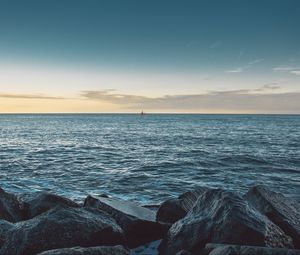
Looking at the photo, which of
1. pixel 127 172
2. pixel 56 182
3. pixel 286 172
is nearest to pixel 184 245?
pixel 56 182

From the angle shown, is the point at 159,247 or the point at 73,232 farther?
the point at 159,247

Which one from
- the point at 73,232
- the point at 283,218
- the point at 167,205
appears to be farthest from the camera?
the point at 167,205

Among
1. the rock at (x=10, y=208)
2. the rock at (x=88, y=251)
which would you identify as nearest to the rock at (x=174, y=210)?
the rock at (x=88, y=251)

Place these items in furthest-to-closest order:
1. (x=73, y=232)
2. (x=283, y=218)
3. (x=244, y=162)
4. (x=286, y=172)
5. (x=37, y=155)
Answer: (x=37, y=155), (x=244, y=162), (x=286, y=172), (x=283, y=218), (x=73, y=232)

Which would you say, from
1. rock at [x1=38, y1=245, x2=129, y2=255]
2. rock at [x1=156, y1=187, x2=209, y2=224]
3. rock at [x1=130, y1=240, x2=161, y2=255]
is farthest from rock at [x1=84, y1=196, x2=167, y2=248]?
rock at [x1=38, y1=245, x2=129, y2=255]

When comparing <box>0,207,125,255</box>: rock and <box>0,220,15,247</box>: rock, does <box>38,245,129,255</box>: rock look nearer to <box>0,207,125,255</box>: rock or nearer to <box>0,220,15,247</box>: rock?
<box>0,207,125,255</box>: rock

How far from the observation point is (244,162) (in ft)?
88.4

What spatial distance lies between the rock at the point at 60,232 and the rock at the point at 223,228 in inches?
60.2

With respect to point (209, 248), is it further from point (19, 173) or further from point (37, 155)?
point (37, 155)

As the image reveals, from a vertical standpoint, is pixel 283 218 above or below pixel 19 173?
above

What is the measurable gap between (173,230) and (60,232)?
2620 mm

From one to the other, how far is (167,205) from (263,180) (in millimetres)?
11793

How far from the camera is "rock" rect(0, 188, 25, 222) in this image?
957cm

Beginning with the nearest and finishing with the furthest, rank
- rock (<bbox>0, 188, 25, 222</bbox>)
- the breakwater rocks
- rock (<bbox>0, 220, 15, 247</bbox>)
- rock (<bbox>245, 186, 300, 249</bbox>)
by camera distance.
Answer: the breakwater rocks → rock (<bbox>0, 220, 15, 247</bbox>) → rock (<bbox>245, 186, 300, 249</bbox>) → rock (<bbox>0, 188, 25, 222</bbox>)
